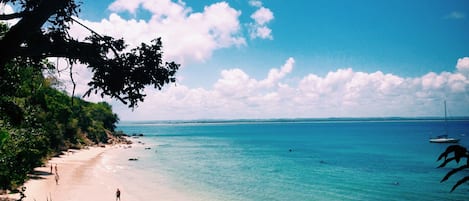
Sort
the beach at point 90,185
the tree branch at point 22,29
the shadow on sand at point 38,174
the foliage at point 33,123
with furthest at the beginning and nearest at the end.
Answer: the shadow on sand at point 38,174
the beach at point 90,185
the foliage at point 33,123
the tree branch at point 22,29

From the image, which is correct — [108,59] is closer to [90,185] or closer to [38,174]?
[90,185]

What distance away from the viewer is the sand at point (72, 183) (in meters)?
32.9

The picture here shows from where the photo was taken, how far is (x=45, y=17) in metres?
5.96

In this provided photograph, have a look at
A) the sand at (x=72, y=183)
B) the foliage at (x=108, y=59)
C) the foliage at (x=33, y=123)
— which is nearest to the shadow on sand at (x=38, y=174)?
the sand at (x=72, y=183)

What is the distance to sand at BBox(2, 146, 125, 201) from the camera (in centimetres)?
3294

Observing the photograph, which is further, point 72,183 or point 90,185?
point 72,183

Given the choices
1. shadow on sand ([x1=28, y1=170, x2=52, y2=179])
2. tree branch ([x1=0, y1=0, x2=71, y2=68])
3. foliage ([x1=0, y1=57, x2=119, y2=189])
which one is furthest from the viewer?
shadow on sand ([x1=28, y1=170, x2=52, y2=179])

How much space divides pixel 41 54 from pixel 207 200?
30.7m

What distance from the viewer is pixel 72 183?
40219 millimetres

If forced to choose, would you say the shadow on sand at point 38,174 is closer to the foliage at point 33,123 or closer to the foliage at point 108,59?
the foliage at point 33,123

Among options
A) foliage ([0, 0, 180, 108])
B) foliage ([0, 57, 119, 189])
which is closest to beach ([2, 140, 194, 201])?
foliage ([0, 57, 119, 189])

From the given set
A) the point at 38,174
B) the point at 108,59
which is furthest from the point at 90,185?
the point at 108,59

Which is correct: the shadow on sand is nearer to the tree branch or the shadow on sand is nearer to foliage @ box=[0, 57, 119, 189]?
foliage @ box=[0, 57, 119, 189]

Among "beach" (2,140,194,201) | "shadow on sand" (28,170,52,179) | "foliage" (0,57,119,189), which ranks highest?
Answer: "foliage" (0,57,119,189)
